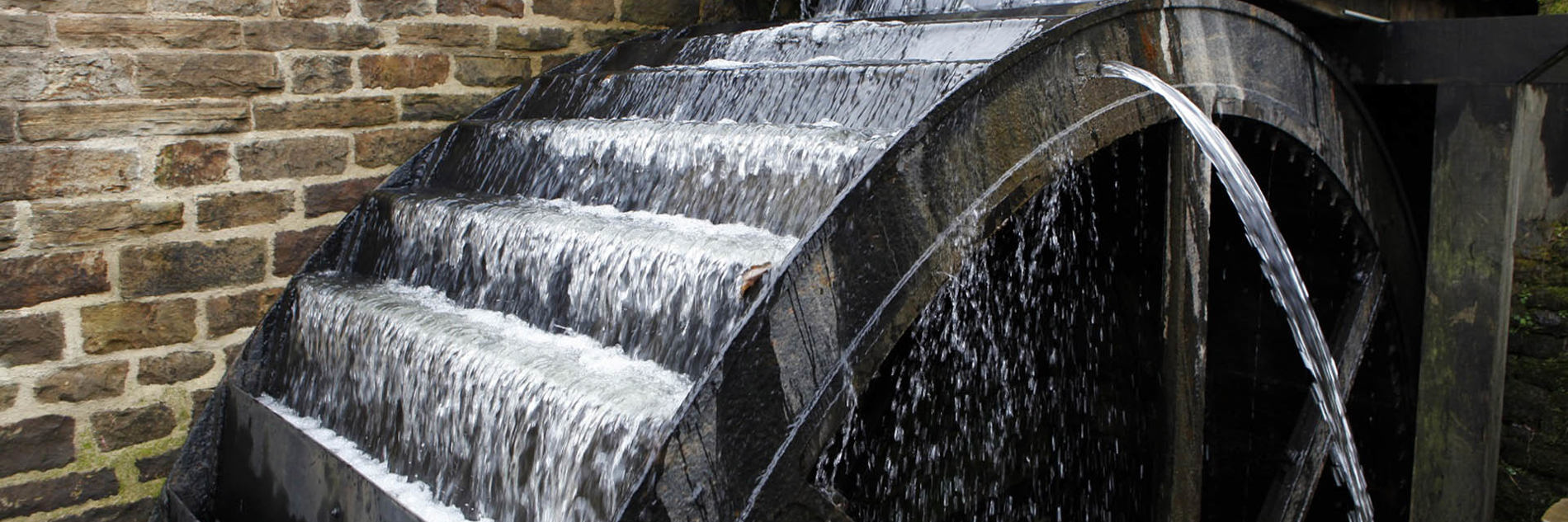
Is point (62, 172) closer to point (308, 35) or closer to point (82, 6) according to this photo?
point (82, 6)

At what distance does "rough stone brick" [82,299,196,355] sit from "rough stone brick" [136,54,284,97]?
61 cm

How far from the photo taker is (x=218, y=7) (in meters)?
3.26

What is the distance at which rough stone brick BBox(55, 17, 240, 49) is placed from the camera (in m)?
3.06

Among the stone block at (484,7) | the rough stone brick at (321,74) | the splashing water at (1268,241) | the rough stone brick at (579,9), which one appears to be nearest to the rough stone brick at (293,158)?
the rough stone brick at (321,74)

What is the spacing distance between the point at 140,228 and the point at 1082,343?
277cm

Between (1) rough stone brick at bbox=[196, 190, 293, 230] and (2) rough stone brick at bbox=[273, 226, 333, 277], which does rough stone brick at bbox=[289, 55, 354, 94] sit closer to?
(1) rough stone brick at bbox=[196, 190, 293, 230]

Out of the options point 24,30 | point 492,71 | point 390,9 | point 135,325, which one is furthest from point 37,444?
point 492,71

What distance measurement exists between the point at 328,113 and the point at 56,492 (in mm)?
1322

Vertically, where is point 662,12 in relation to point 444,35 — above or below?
above

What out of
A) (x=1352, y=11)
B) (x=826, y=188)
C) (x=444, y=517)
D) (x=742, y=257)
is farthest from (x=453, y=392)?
(x=1352, y=11)

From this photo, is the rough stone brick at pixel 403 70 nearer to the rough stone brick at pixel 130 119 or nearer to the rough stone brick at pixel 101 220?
the rough stone brick at pixel 130 119

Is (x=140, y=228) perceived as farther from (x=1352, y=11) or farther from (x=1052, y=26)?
(x=1352, y=11)

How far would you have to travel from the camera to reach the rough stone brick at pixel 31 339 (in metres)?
3.04

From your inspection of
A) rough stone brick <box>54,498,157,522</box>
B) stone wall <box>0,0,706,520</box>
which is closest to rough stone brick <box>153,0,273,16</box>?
stone wall <box>0,0,706,520</box>
